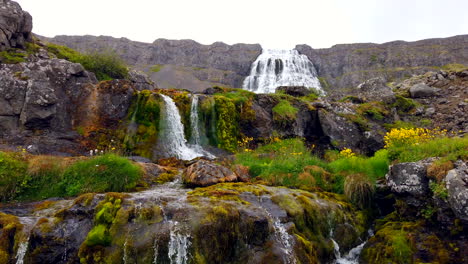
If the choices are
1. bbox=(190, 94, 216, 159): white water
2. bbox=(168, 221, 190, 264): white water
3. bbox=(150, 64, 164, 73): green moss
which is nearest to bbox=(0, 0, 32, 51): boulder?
bbox=(190, 94, 216, 159): white water

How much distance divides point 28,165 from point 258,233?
6.70 meters

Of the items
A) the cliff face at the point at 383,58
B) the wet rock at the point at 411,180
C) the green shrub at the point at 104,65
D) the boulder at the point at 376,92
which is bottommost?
the wet rock at the point at 411,180

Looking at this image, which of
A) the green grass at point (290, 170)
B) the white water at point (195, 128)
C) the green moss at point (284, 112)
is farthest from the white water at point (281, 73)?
the green grass at point (290, 170)

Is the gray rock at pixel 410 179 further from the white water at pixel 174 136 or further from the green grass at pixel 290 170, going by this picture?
the white water at pixel 174 136

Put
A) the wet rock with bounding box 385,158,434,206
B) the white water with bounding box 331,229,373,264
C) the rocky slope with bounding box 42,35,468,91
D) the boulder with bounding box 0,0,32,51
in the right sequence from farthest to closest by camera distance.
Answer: the rocky slope with bounding box 42,35,468,91
the boulder with bounding box 0,0,32,51
the wet rock with bounding box 385,158,434,206
the white water with bounding box 331,229,373,264

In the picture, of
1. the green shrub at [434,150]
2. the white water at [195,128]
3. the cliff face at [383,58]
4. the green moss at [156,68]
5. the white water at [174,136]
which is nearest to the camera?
the green shrub at [434,150]

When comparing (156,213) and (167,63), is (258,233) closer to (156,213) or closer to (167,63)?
(156,213)

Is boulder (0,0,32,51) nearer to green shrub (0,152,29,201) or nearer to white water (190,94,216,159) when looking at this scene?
white water (190,94,216,159)

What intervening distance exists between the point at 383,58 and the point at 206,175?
62964mm

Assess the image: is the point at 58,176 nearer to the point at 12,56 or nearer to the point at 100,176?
the point at 100,176

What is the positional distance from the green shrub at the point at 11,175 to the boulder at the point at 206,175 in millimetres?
4326

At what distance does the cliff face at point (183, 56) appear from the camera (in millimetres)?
60719

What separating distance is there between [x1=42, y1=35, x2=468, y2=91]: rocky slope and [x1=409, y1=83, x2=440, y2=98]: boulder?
2689 centimetres

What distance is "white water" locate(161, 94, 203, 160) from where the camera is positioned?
1456 centimetres
